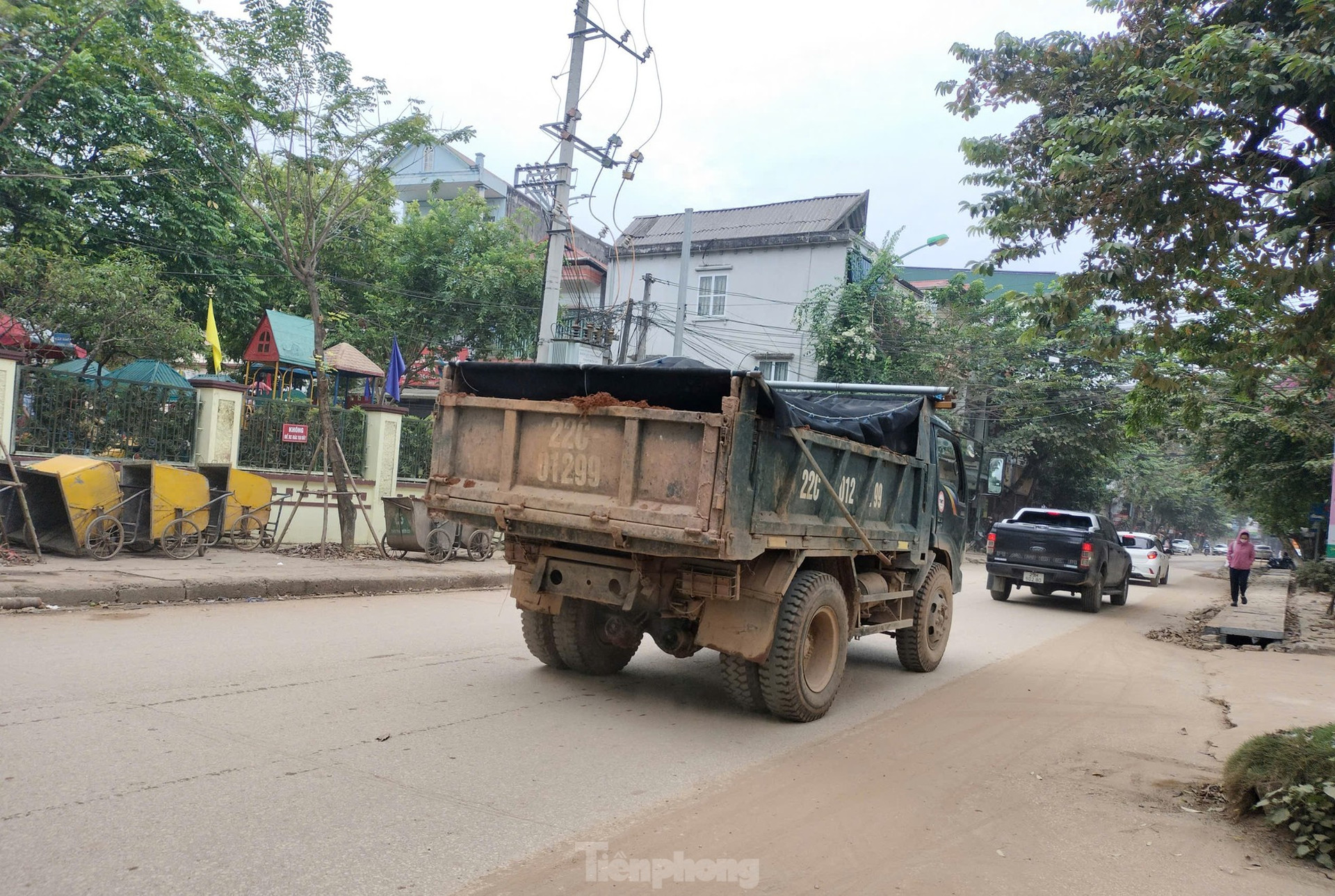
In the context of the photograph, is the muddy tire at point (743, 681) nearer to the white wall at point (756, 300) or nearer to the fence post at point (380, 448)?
the fence post at point (380, 448)

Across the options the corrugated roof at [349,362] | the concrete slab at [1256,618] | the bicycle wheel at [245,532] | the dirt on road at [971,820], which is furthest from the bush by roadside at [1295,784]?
the corrugated roof at [349,362]

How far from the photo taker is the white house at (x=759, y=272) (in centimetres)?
2875

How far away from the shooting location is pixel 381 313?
28766 millimetres

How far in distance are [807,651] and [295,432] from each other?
38.2 ft

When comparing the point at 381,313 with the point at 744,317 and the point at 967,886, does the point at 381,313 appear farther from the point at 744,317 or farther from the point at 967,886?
the point at 967,886

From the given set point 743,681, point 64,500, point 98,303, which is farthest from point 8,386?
point 743,681

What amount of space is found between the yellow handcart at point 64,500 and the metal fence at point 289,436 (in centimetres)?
363

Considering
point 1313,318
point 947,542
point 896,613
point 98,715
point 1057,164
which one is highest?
point 1057,164

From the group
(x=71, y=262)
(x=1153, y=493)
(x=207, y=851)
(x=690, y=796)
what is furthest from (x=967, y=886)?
(x=1153, y=493)

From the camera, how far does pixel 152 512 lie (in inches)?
445

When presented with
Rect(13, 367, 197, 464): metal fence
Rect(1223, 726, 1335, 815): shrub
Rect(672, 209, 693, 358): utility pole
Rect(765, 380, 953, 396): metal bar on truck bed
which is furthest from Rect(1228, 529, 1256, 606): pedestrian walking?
Rect(13, 367, 197, 464): metal fence

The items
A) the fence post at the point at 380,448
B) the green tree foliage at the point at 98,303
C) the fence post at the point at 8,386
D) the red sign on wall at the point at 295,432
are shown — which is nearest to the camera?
the fence post at the point at 8,386

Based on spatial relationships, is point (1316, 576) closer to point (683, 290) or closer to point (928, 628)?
point (683, 290)

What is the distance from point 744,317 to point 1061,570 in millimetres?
15891
